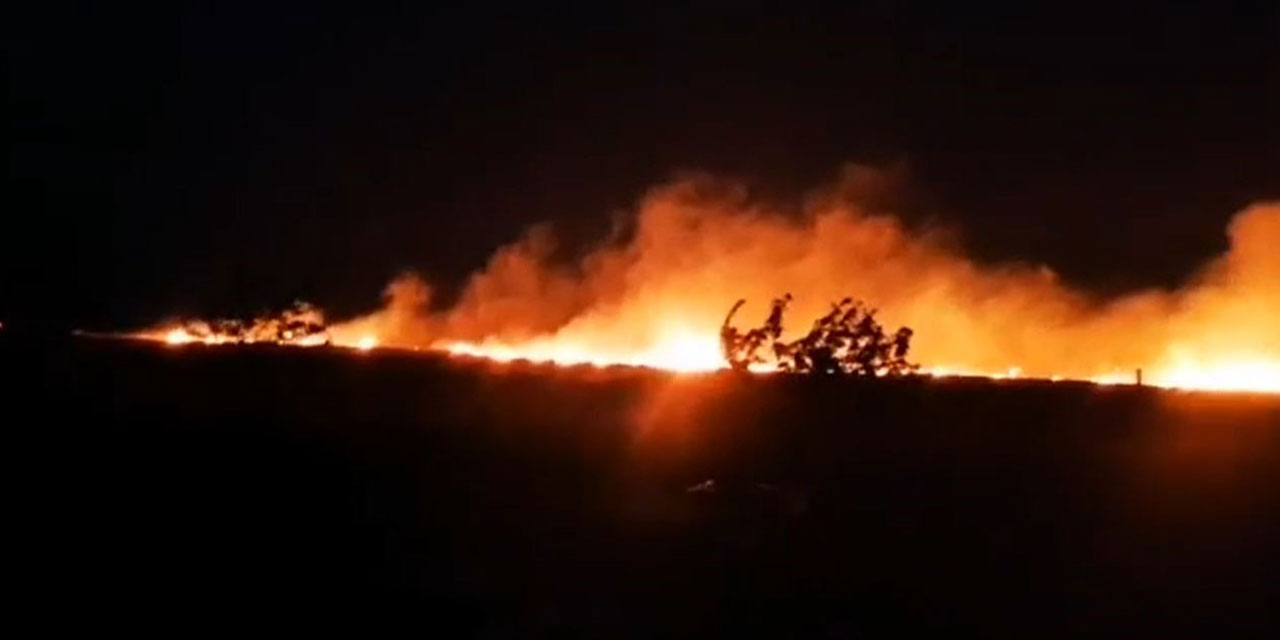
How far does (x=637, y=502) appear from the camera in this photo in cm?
2428

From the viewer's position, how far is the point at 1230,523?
23406mm

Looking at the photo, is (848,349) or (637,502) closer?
(637,502)

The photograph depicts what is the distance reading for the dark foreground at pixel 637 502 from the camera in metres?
17.1

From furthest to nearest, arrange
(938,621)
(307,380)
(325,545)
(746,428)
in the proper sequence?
(307,380) < (746,428) < (325,545) < (938,621)

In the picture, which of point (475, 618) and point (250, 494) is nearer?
point (475, 618)

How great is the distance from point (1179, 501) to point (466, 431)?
12.4 m

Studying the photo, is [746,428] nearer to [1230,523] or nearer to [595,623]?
[1230,523]

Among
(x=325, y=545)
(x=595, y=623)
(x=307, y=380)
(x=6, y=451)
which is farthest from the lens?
(x=307, y=380)

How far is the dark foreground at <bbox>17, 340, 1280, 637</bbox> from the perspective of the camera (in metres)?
17.1

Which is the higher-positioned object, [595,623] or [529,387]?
[529,387]

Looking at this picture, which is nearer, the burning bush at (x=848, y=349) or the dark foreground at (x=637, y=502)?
the dark foreground at (x=637, y=502)

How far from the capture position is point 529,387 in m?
34.2

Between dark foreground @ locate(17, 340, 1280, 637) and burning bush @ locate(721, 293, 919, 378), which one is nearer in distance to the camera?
dark foreground @ locate(17, 340, 1280, 637)

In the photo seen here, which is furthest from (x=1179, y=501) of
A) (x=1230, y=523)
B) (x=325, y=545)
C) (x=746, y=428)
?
(x=325, y=545)
